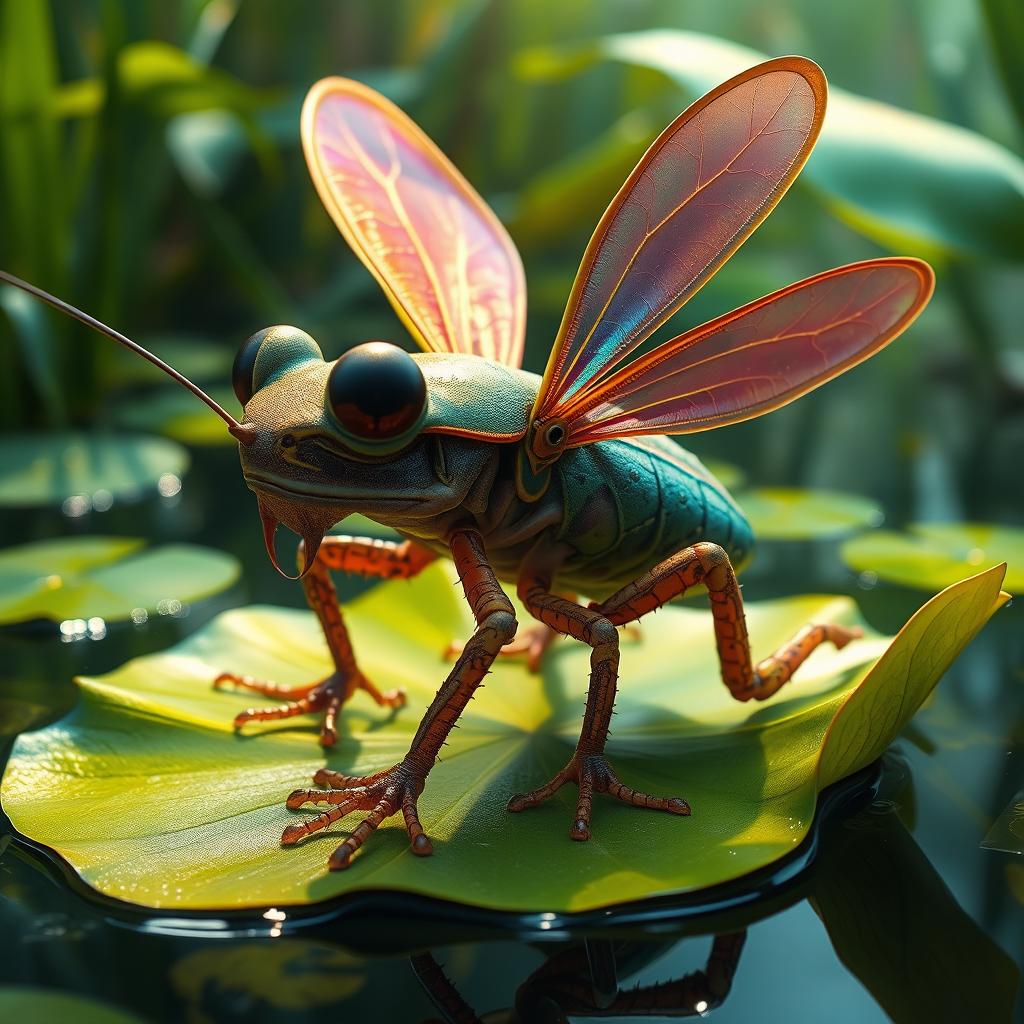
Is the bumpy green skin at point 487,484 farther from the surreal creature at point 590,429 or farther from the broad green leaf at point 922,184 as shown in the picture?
the broad green leaf at point 922,184

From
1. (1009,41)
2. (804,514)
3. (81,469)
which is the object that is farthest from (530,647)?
(1009,41)

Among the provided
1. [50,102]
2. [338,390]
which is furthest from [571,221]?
[338,390]

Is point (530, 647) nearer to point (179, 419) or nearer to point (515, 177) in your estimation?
point (179, 419)

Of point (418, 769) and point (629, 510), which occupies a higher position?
point (629, 510)

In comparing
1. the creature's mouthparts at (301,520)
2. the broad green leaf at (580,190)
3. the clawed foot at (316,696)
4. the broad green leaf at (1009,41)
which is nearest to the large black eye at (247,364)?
the creature's mouthparts at (301,520)

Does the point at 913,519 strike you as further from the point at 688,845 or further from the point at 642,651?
the point at 688,845

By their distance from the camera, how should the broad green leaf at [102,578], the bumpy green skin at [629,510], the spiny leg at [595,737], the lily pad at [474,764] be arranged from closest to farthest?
the lily pad at [474,764]
the spiny leg at [595,737]
the bumpy green skin at [629,510]
the broad green leaf at [102,578]
